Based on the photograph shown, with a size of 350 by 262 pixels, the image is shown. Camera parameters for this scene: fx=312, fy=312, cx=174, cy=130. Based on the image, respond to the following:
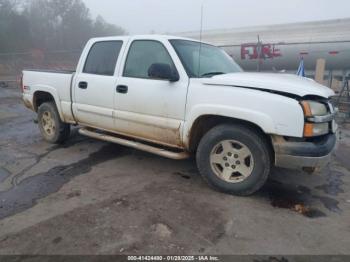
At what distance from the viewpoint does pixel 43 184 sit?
406 centimetres

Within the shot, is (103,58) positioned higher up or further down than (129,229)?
higher up

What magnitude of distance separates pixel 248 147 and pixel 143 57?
6.39 ft

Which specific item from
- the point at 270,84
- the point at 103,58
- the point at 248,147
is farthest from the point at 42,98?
the point at 270,84

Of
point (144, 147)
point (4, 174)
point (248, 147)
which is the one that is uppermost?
point (248, 147)

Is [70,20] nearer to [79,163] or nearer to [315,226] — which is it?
[79,163]

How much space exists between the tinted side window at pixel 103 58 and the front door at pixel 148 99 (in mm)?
293

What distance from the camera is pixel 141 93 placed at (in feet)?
13.8

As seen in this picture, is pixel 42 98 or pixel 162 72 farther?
pixel 42 98

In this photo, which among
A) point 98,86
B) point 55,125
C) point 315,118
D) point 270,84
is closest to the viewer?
point 315,118

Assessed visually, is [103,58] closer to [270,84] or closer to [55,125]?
[55,125]

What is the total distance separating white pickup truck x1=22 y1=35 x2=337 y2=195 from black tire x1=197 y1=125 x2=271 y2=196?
1 centimetres

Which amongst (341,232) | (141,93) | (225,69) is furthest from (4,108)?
(341,232)

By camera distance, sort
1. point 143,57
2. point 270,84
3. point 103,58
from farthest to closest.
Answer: point 103,58
point 143,57
point 270,84

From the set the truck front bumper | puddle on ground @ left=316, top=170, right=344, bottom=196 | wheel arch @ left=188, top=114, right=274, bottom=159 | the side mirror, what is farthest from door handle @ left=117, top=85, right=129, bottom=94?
puddle on ground @ left=316, top=170, right=344, bottom=196
